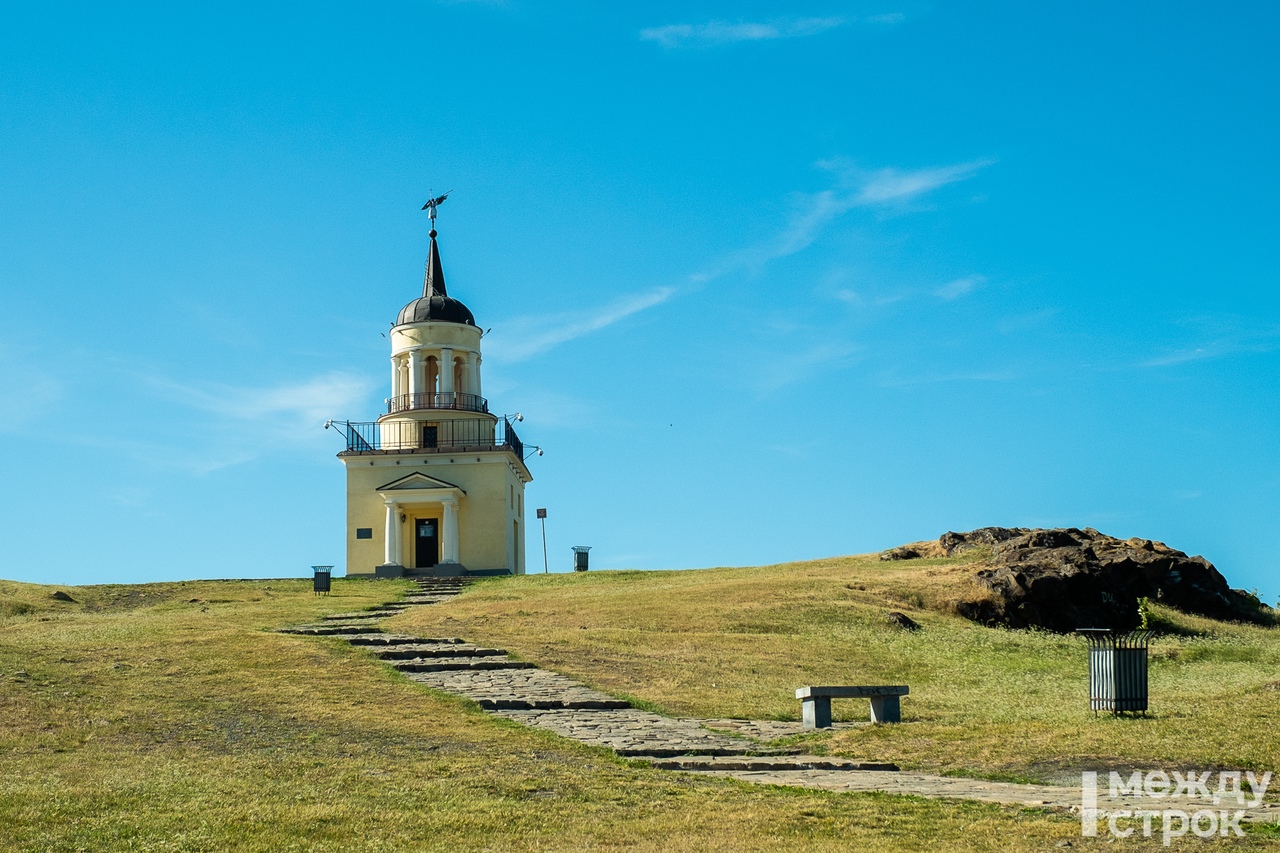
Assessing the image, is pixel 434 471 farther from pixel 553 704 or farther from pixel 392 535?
pixel 553 704

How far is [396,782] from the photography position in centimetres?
1390

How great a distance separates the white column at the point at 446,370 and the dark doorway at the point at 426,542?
5.29m

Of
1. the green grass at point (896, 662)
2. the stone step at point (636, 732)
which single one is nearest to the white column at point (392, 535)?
the green grass at point (896, 662)

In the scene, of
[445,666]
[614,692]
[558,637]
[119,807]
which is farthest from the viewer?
[558,637]

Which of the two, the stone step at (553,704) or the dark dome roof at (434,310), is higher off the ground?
the dark dome roof at (434,310)

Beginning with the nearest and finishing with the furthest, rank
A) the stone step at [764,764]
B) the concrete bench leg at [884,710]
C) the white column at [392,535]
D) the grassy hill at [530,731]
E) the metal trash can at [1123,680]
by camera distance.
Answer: the grassy hill at [530,731]
the stone step at [764,764]
the metal trash can at [1123,680]
the concrete bench leg at [884,710]
the white column at [392,535]

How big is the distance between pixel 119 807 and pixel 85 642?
13.1 metres

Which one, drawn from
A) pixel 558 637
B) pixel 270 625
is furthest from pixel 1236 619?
pixel 270 625

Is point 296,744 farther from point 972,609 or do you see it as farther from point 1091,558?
point 1091,558

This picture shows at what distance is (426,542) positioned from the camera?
5338 cm

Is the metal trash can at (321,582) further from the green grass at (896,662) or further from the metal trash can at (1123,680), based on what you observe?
the metal trash can at (1123,680)

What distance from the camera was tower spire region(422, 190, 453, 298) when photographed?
2265 inches

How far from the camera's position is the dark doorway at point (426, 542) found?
53.2 m

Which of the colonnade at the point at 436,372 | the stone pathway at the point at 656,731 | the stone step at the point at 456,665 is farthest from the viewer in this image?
the colonnade at the point at 436,372
